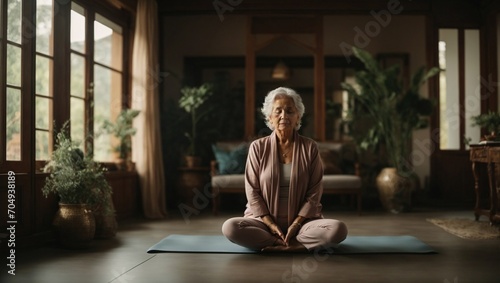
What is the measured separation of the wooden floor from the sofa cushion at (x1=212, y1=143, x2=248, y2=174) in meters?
2.61

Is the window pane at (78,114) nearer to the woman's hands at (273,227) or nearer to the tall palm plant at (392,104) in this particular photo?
the woman's hands at (273,227)

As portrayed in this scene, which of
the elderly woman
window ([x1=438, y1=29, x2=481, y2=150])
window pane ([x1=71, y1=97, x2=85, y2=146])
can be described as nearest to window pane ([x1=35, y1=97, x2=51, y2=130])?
window pane ([x1=71, y1=97, x2=85, y2=146])

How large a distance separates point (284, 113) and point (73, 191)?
1.82 m

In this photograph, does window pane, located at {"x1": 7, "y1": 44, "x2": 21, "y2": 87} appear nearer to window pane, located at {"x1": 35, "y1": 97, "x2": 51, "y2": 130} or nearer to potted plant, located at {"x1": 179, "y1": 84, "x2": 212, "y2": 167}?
window pane, located at {"x1": 35, "y1": 97, "x2": 51, "y2": 130}

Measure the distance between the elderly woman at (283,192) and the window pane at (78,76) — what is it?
2.58 metres

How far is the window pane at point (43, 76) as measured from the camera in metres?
5.08

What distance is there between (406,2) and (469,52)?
1175 mm

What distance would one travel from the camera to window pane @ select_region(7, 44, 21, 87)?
4448 mm

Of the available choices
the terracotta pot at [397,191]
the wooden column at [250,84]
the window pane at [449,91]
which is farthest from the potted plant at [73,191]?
the window pane at [449,91]

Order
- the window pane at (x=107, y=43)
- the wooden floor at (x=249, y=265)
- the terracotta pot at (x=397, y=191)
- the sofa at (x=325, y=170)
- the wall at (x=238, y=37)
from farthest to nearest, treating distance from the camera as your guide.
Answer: the wall at (x=238, y=37), the terracotta pot at (x=397, y=191), the sofa at (x=325, y=170), the window pane at (x=107, y=43), the wooden floor at (x=249, y=265)

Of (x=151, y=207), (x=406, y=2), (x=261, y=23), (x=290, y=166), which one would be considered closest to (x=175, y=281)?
(x=290, y=166)

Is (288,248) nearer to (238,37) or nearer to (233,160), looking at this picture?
(233,160)

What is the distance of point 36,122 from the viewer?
16.6 ft

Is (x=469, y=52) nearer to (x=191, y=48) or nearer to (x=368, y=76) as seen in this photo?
(x=368, y=76)
